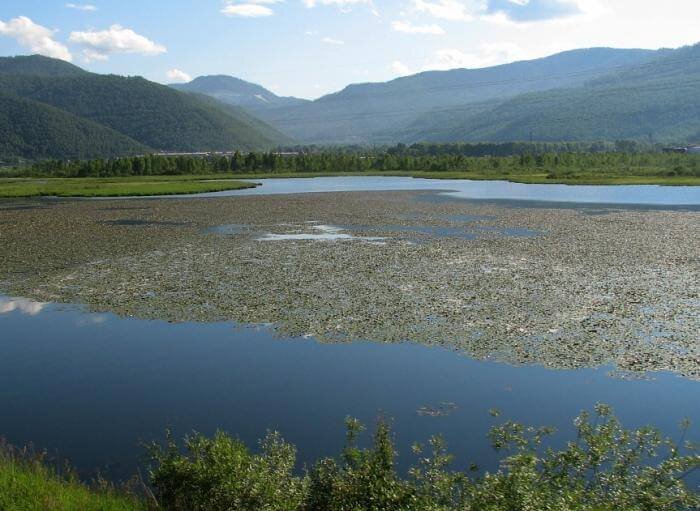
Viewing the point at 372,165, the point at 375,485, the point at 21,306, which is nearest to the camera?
the point at 375,485

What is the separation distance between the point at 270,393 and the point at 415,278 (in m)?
14.2

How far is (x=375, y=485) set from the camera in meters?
9.91

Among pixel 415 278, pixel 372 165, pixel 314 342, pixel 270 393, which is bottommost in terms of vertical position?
pixel 270 393

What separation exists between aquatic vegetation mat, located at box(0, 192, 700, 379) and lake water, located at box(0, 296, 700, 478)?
158 centimetres

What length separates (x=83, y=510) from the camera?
977 centimetres

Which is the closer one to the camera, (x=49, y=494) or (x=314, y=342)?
(x=49, y=494)

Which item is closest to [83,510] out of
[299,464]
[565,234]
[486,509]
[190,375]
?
[299,464]

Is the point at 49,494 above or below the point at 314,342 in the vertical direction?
above

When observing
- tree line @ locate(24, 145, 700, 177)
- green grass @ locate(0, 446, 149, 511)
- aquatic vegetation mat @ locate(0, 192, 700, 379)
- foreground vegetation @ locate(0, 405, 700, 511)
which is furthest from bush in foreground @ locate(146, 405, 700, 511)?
tree line @ locate(24, 145, 700, 177)

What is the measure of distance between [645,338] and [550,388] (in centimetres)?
570

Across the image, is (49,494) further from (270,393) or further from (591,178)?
(591,178)

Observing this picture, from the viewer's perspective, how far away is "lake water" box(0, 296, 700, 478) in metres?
13.9

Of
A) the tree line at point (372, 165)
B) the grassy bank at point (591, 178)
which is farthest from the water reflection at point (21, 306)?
the tree line at point (372, 165)

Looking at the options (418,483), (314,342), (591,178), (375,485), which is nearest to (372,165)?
(591,178)
